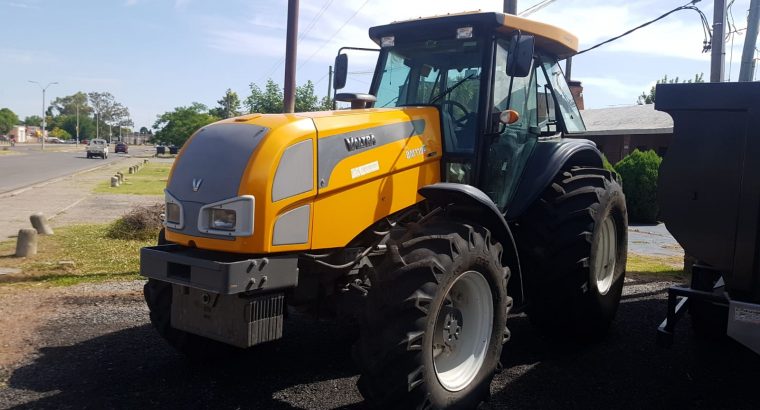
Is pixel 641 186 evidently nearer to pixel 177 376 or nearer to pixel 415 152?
pixel 415 152

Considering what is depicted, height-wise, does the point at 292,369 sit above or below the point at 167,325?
below

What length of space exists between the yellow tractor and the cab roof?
0.05ft

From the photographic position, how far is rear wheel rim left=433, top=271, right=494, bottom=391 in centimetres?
383

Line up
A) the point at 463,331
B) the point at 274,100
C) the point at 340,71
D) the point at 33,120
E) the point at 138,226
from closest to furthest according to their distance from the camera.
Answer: the point at 463,331
the point at 340,71
the point at 138,226
the point at 274,100
the point at 33,120

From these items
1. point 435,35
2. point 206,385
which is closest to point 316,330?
point 206,385

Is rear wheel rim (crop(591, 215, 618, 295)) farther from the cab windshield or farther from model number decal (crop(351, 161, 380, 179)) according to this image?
model number decal (crop(351, 161, 380, 179))

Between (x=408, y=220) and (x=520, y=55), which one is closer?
(x=520, y=55)

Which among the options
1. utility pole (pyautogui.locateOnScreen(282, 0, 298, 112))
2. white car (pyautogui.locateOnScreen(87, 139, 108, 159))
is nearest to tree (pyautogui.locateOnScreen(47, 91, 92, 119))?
white car (pyautogui.locateOnScreen(87, 139, 108, 159))

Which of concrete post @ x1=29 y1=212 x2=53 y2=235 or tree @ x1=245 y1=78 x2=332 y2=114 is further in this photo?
tree @ x1=245 y1=78 x2=332 y2=114

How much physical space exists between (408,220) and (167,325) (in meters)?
1.87

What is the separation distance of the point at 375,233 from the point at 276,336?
968 mm

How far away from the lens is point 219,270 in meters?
3.22

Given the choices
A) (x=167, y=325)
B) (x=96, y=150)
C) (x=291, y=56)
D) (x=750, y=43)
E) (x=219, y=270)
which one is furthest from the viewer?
(x=96, y=150)

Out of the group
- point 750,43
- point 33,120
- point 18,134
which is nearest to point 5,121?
point 18,134
